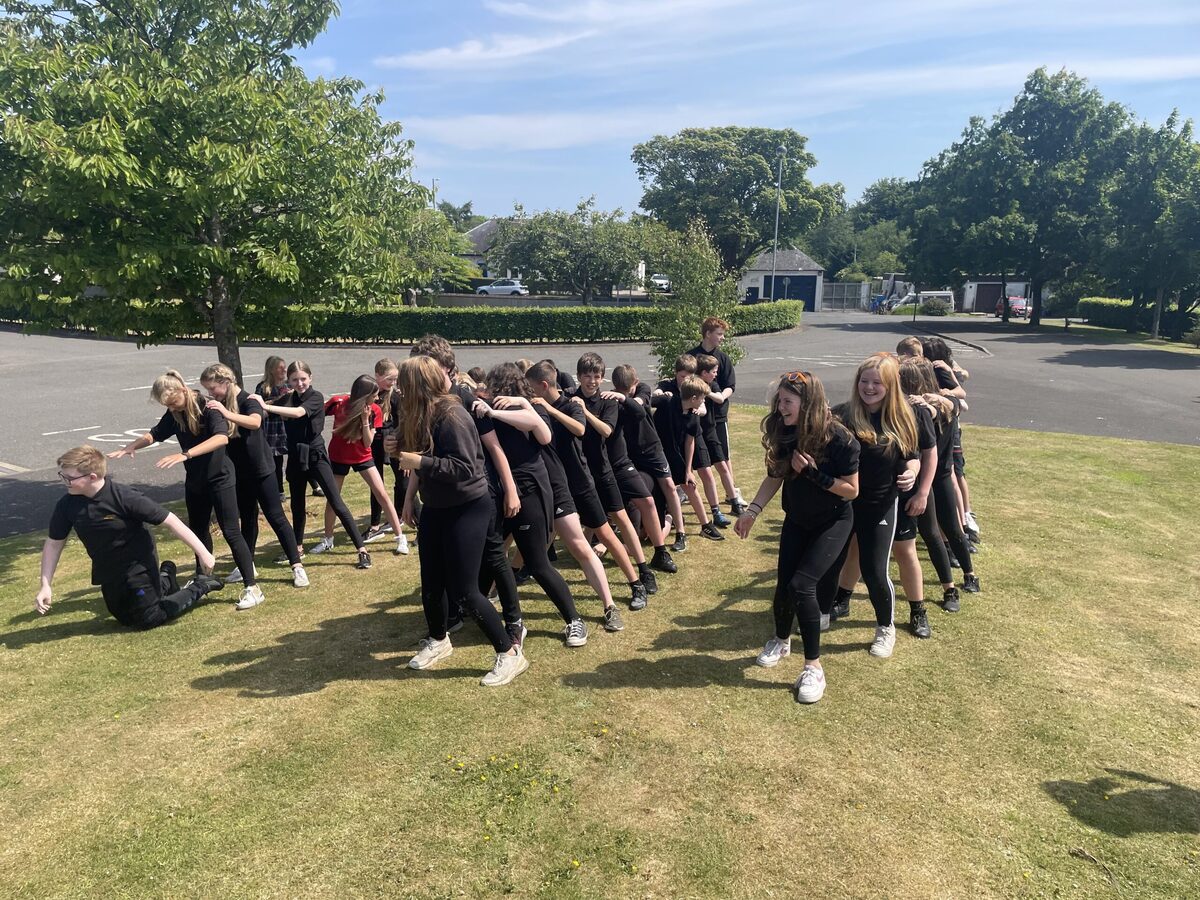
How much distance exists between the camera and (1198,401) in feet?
59.6

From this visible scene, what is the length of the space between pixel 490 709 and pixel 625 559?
171 cm

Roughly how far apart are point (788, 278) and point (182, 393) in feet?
223

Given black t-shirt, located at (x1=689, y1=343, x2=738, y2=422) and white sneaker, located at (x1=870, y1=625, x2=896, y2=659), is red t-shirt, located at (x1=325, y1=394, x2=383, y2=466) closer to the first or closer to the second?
Answer: black t-shirt, located at (x1=689, y1=343, x2=738, y2=422)

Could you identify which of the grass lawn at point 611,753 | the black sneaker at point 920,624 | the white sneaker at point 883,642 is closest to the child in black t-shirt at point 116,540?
the grass lawn at point 611,753

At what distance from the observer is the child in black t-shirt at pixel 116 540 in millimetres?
5246

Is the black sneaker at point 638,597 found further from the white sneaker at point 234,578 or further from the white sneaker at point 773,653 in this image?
the white sneaker at point 234,578

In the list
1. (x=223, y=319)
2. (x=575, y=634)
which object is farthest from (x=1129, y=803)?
A: (x=223, y=319)

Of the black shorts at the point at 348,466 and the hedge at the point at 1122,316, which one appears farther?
the hedge at the point at 1122,316

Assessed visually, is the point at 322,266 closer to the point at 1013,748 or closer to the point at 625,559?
the point at 625,559

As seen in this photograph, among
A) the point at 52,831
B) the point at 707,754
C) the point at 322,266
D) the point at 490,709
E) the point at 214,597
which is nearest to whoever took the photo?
the point at 52,831

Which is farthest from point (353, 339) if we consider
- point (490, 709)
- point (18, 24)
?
point (490, 709)

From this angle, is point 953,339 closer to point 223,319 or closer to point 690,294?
point 690,294

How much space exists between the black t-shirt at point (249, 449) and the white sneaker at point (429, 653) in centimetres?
225

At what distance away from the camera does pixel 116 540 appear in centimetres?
549
